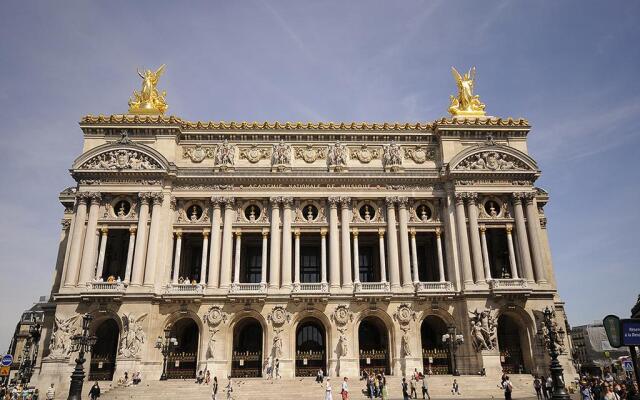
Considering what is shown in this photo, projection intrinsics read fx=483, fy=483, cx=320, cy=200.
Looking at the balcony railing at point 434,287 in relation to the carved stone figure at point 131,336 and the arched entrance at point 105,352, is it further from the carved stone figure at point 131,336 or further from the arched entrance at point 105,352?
the arched entrance at point 105,352

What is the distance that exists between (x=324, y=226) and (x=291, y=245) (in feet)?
11.0

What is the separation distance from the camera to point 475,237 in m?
41.1

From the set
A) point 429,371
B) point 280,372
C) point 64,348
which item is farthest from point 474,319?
point 64,348

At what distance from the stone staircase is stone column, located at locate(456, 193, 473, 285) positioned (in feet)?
27.3

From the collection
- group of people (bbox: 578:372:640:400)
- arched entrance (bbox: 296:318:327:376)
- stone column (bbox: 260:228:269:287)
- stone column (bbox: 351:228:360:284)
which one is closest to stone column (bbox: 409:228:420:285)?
stone column (bbox: 351:228:360:284)

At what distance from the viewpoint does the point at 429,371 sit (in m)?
38.3

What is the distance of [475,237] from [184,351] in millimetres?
26760

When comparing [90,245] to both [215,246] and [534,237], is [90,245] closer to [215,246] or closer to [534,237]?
[215,246]

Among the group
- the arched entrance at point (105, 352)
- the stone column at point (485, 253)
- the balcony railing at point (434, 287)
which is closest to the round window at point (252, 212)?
the arched entrance at point (105, 352)

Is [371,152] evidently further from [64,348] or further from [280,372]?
[64,348]

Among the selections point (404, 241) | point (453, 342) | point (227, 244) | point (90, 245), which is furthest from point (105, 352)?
point (453, 342)

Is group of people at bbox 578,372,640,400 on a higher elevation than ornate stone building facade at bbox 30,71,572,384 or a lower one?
lower

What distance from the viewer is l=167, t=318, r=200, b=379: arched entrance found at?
38.1 meters

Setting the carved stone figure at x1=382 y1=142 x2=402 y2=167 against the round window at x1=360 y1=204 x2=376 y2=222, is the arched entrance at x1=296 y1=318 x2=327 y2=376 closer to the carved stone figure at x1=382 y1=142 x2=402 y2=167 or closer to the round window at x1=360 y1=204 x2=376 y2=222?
the round window at x1=360 y1=204 x2=376 y2=222
